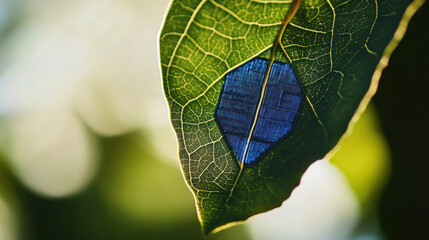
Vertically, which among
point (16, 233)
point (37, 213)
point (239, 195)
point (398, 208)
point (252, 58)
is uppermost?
point (252, 58)

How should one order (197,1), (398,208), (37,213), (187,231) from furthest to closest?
(37,213), (187,231), (398,208), (197,1)

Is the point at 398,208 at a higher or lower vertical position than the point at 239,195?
lower

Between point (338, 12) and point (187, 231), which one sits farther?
point (187, 231)

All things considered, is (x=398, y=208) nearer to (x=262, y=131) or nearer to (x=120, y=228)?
(x=262, y=131)

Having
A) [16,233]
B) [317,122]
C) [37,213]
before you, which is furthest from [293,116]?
[16,233]
